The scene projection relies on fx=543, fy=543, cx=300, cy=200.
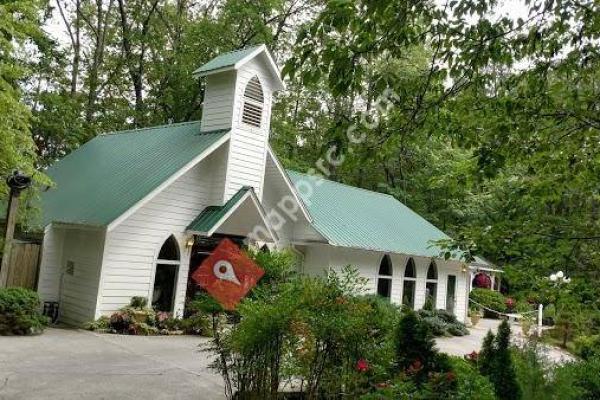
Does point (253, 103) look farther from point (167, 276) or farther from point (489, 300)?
point (489, 300)

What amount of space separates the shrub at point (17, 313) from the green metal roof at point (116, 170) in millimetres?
2301

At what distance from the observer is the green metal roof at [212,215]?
572 inches

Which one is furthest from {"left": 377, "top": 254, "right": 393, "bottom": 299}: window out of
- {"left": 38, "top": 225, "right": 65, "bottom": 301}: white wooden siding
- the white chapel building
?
{"left": 38, "top": 225, "right": 65, "bottom": 301}: white wooden siding

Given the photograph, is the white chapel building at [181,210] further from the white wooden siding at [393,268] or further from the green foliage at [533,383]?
the green foliage at [533,383]

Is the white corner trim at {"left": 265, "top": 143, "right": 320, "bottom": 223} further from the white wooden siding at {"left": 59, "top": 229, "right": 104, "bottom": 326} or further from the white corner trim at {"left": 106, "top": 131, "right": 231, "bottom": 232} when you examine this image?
the white wooden siding at {"left": 59, "top": 229, "right": 104, "bottom": 326}

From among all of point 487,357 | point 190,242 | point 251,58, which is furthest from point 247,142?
point 487,357

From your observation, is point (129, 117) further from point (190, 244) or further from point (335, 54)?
point (335, 54)

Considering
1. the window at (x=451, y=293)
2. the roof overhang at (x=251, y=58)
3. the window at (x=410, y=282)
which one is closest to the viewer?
the roof overhang at (x=251, y=58)

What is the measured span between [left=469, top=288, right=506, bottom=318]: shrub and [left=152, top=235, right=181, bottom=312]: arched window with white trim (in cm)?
2001

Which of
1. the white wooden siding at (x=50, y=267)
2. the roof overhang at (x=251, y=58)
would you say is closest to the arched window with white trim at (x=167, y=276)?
the white wooden siding at (x=50, y=267)

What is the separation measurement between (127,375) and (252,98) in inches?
384

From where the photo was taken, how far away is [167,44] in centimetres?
3139

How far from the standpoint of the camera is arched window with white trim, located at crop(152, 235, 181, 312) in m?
14.7

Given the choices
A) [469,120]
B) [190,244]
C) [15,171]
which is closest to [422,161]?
[190,244]
